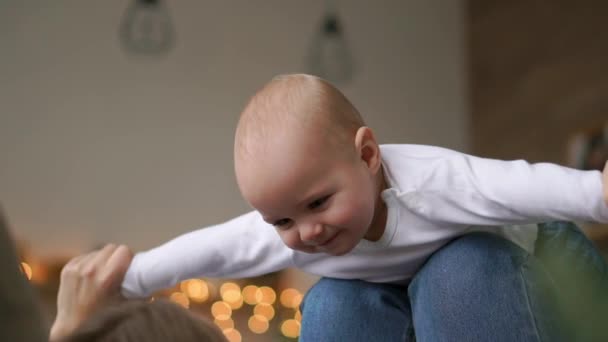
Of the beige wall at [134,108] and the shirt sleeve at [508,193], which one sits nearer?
the shirt sleeve at [508,193]

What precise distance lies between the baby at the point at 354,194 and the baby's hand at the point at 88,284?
11 cm

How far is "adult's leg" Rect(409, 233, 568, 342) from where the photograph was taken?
80 centimetres

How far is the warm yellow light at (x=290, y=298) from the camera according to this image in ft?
11.9

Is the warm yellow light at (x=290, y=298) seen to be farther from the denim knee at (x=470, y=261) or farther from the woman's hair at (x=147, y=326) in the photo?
the woman's hair at (x=147, y=326)

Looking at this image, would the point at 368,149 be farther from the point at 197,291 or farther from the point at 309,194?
the point at 197,291

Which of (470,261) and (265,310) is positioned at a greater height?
(470,261)

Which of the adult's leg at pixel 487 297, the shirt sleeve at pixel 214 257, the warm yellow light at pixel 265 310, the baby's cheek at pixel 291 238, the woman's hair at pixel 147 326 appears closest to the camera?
the woman's hair at pixel 147 326

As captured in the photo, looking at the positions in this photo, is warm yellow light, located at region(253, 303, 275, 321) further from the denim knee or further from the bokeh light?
the denim knee

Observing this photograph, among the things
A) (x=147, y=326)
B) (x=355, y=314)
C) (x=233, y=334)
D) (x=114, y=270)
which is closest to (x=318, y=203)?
(x=355, y=314)

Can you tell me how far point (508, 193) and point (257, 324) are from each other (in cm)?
280

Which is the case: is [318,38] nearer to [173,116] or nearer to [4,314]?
[173,116]

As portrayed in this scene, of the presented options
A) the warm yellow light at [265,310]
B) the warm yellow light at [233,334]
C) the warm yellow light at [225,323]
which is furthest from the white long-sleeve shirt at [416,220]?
the warm yellow light at [265,310]

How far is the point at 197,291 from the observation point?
11.4 ft

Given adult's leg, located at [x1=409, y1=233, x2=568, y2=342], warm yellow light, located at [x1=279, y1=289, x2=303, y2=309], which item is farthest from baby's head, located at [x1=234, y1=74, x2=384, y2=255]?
warm yellow light, located at [x1=279, y1=289, x2=303, y2=309]
